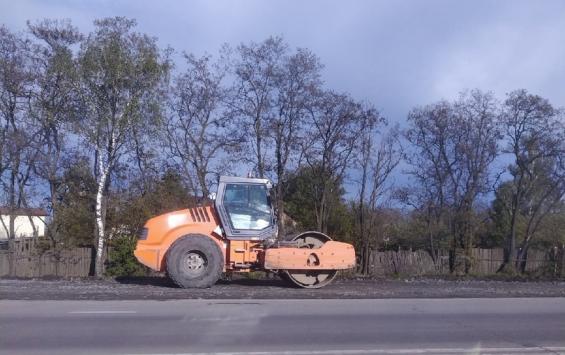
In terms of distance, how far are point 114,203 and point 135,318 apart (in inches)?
716

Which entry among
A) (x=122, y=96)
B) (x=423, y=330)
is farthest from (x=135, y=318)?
(x=122, y=96)

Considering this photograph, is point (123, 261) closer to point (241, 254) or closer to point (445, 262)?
point (241, 254)

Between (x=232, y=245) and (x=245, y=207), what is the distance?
1.05 metres

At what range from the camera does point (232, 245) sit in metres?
19.6

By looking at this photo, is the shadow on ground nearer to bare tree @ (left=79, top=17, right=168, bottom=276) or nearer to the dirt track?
the dirt track

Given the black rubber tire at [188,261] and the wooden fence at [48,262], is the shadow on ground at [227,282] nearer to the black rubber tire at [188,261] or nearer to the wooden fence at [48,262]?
the black rubber tire at [188,261]

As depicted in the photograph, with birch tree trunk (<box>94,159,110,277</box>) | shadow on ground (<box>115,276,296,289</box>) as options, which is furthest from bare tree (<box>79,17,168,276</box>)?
shadow on ground (<box>115,276,296,289</box>)

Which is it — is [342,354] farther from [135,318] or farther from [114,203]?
[114,203]

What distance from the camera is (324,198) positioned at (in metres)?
33.5

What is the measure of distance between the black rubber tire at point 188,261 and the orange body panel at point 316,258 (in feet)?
4.22

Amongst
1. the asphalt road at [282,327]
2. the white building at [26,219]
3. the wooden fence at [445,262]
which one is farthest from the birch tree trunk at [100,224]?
the asphalt road at [282,327]

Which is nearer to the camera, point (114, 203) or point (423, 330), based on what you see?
point (423, 330)

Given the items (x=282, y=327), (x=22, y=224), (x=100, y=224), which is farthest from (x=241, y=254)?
(x=22, y=224)

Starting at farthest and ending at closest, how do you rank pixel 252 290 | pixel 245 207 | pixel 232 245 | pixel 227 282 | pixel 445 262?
pixel 445 262 < pixel 227 282 < pixel 232 245 < pixel 245 207 < pixel 252 290
